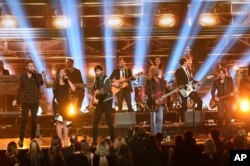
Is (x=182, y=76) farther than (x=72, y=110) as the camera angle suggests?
Yes

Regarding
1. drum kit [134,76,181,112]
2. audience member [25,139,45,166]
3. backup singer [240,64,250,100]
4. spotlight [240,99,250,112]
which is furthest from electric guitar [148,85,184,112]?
audience member [25,139,45,166]

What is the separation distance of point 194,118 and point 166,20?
19.7 feet

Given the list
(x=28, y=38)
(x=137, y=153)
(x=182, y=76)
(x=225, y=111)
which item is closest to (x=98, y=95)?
(x=182, y=76)

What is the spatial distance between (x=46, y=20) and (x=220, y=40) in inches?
246

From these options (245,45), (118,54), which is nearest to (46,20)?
(118,54)

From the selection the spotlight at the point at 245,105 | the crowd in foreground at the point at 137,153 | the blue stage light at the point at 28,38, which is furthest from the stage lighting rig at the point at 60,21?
the crowd in foreground at the point at 137,153

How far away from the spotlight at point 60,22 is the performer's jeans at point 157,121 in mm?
Answer: 7413

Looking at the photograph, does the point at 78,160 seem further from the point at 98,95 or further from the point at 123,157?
the point at 98,95

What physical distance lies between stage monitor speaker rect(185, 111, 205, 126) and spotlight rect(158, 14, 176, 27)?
5760 mm

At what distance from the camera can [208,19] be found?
19.0m

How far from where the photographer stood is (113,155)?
30.5ft

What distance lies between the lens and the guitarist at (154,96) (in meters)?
12.3

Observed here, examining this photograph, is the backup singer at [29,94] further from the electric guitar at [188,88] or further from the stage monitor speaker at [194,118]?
the stage monitor speaker at [194,118]

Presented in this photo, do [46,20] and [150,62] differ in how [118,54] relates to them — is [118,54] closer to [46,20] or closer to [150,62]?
[150,62]
